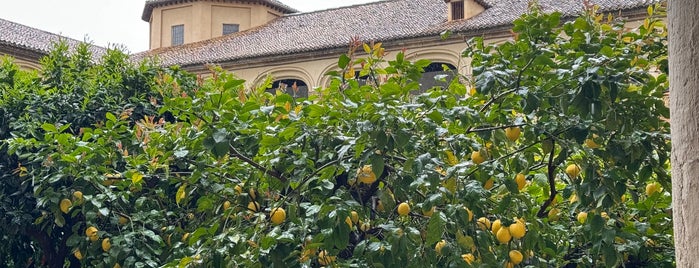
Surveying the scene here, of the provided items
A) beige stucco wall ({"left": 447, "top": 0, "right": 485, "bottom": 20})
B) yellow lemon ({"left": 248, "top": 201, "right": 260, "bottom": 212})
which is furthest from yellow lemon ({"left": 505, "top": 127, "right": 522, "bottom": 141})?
beige stucco wall ({"left": 447, "top": 0, "right": 485, "bottom": 20})

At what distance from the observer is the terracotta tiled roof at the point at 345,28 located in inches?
926

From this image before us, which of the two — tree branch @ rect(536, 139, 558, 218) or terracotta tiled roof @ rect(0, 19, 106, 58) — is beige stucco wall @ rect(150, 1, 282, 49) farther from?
tree branch @ rect(536, 139, 558, 218)

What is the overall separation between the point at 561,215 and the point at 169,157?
182 cm

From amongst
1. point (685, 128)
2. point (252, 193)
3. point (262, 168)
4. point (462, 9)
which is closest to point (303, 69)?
point (462, 9)

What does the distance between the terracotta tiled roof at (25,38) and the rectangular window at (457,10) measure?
10.3m

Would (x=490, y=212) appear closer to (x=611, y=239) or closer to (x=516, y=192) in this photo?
(x=516, y=192)

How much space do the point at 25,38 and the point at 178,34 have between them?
5.21 m

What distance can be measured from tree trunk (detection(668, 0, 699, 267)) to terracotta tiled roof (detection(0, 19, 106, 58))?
25.3m

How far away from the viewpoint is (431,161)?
3.25 m

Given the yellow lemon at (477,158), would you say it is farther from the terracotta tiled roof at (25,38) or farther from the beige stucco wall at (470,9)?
the terracotta tiled roof at (25,38)

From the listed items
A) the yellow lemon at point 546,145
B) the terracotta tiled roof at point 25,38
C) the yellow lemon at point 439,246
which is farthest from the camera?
the terracotta tiled roof at point 25,38

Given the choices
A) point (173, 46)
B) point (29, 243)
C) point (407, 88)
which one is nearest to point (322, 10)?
point (173, 46)

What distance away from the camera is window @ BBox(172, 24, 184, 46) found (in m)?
31.2

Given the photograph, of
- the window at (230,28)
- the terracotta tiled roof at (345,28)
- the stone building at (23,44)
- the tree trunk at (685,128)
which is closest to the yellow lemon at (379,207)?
the tree trunk at (685,128)
